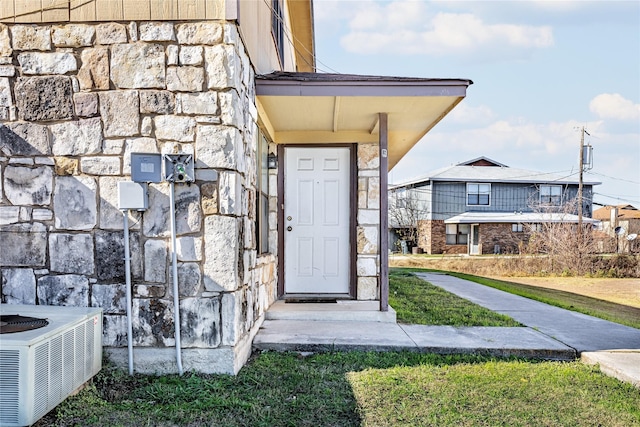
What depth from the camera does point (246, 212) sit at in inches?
154

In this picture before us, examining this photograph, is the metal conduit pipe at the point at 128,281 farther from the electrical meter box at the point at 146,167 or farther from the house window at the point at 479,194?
the house window at the point at 479,194

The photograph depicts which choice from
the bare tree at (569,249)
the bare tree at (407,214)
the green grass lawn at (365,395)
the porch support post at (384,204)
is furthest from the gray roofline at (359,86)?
the bare tree at (407,214)

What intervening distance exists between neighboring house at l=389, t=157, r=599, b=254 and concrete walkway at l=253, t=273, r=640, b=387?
17.9m

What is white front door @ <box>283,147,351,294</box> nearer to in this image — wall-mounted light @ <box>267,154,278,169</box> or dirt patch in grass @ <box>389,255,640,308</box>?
wall-mounted light @ <box>267,154,278,169</box>

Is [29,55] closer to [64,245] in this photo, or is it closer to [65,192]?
[65,192]

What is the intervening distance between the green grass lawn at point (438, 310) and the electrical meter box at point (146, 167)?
10.3ft

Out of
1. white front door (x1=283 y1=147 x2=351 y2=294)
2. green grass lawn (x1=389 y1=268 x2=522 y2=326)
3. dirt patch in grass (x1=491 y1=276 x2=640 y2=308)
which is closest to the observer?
green grass lawn (x1=389 y1=268 x2=522 y2=326)

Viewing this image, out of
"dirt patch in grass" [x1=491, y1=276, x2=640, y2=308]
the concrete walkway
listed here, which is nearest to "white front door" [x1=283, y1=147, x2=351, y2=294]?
the concrete walkway

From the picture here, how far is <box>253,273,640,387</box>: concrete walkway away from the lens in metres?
3.91

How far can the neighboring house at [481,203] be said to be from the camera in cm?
2280

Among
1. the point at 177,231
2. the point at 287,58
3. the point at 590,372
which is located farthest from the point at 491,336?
the point at 287,58

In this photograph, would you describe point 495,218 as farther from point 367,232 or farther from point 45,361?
point 45,361

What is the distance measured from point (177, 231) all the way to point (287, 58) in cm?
665

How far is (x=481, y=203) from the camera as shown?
931 inches
